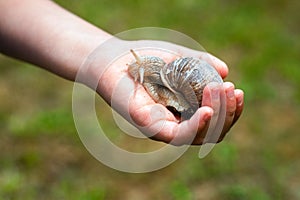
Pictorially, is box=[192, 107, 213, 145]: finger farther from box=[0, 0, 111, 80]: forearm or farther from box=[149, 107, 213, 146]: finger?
box=[0, 0, 111, 80]: forearm

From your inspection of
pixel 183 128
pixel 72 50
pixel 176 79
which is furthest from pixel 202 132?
pixel 72 50

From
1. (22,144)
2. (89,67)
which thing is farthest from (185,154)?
(89,67)

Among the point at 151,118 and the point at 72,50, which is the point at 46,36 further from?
the point at 151,118

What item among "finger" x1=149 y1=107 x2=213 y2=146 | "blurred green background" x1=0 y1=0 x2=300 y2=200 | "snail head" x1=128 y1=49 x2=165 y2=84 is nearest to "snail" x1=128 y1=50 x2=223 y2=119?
"snail head" x1=128 y1=49 x2=165 y2=84

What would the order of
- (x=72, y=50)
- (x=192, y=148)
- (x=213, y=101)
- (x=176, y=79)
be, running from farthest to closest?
(x=192, y=148) → (x=72, y=50) → (x=176, y=79) → (x=213, y=101)

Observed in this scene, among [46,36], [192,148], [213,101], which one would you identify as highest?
[213,101]
